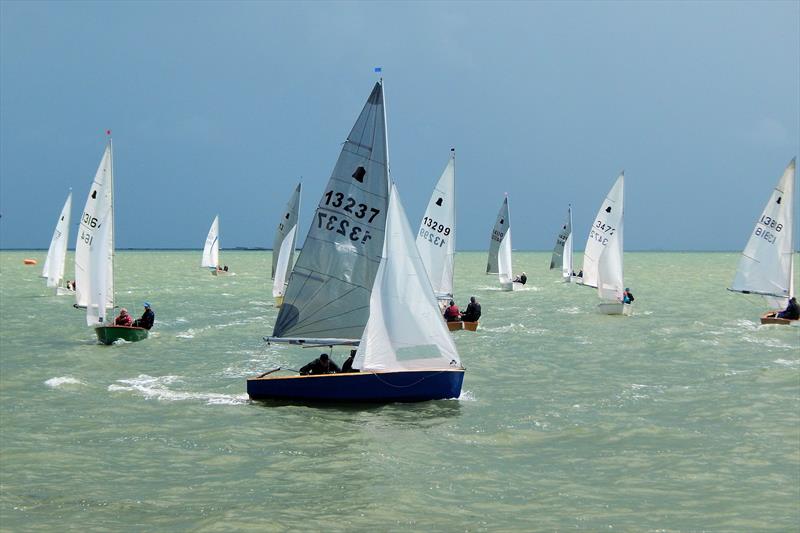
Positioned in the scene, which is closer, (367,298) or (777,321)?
(367,298)

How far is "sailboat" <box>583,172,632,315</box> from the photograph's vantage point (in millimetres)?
46750

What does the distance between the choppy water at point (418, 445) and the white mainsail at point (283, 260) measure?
13.9 metres

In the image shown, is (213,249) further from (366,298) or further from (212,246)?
(366,298)

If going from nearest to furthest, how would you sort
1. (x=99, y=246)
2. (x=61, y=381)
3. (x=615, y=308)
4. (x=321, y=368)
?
(x=321, y=368), (x=61, y=381), (x=99, y=246), (x=615, y=308)

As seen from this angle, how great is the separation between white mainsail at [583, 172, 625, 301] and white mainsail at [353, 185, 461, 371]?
27222 mm

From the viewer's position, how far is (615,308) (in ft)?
152

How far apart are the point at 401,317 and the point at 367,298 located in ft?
4.16

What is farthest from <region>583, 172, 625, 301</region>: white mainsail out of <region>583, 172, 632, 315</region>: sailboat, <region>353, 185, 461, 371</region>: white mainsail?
<region>353, 185, 461, 371</region>: white mainsail

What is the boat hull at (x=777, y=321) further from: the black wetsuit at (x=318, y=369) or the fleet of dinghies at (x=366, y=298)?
the black wetsuit at (x=318, y=369)

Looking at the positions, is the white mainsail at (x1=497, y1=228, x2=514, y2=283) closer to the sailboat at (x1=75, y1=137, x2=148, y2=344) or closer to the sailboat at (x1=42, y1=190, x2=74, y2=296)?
the sailboat at (x1=42, y1=190, x2=74, y2=296)

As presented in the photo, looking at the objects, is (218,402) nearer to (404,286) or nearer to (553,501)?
(404,286)

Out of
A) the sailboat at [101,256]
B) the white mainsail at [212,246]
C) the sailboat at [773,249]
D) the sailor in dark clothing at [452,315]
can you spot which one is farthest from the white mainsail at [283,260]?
the white mainsail at [212,246]

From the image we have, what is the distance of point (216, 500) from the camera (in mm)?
13492

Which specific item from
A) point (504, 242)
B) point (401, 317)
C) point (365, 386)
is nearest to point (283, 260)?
point (504, 242)
